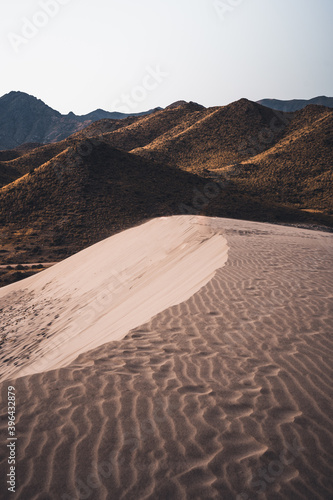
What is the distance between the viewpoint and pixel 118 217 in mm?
30141

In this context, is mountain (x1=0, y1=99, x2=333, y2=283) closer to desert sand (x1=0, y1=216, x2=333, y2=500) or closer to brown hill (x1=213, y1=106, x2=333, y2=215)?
brown hill (x1=213, y1=106, x2=333, y2=215)

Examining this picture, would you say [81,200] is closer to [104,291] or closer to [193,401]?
[104,291]

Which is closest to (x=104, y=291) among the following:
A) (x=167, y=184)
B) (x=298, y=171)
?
(x=167, y=184)

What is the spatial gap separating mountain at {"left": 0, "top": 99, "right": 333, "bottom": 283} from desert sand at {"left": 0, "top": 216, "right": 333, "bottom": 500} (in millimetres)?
15991

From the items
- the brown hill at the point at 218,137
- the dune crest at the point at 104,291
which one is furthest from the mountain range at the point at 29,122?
the dune crest at the point at 104,291

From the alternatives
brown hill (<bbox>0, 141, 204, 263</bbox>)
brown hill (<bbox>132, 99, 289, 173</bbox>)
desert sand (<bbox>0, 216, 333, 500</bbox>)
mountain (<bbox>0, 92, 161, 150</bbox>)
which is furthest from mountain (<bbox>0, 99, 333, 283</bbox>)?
mountain (<bbox>0, 92, 161, 150</bbox>)

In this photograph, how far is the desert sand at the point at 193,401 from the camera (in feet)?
8.12

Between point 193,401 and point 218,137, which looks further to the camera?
point 218,137

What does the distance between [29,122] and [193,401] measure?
206 metres

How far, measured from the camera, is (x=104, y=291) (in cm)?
1106

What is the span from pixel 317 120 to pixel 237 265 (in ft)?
211

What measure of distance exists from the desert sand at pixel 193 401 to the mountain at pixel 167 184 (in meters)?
16.0

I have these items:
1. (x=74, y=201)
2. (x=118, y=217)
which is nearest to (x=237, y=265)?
(x=118, y=217)

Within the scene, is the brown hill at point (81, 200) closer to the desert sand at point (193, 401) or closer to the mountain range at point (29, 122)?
the desert sand at point (193, 401)
